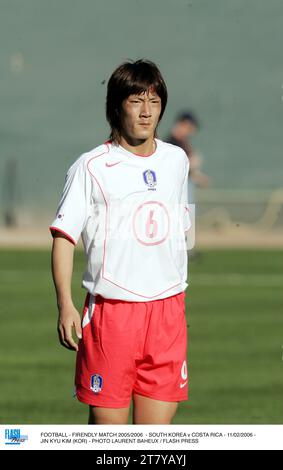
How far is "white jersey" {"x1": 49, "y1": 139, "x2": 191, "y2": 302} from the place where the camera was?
529 centimetres

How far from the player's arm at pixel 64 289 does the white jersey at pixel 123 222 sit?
0.18ft

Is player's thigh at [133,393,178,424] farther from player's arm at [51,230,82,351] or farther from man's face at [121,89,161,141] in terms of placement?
man's face at [121,89,161,141]

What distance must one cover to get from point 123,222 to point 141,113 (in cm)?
48

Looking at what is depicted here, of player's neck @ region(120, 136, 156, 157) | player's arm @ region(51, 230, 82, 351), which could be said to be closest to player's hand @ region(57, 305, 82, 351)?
player's arm @ region(51, 230, 82, 351)

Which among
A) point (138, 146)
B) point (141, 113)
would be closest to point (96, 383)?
point (138, 146)

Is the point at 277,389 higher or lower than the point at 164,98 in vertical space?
lower

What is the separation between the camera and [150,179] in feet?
17.6

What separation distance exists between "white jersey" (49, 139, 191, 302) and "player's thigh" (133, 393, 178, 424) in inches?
18.3

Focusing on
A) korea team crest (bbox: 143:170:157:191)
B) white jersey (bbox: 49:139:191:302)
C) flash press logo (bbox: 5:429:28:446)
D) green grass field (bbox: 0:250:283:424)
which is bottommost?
green grass field (bbox: 0:250:283:424)

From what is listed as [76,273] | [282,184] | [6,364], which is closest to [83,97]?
[282,184]

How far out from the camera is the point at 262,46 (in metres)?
35.2

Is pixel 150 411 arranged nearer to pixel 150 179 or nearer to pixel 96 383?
pixel 96 383
